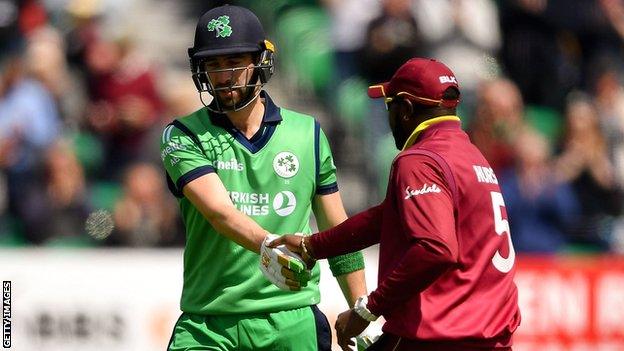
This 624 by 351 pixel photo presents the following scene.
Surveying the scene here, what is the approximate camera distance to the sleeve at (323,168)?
5.46m

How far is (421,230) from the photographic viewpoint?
4.33 meters

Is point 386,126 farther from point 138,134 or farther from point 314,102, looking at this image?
point 138,134

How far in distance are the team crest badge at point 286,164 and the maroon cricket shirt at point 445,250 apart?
0.80 m

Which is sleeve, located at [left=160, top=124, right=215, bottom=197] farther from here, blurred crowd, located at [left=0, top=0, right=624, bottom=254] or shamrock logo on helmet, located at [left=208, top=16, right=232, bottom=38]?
blurred crowd, located at [left=0, top=0, right=624, bottom=254]

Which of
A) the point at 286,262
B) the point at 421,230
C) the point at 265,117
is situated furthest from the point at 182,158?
the point at 421,230

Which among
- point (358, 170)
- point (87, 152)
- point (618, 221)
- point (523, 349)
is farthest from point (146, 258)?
point (618, 221)

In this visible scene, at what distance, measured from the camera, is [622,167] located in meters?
10.3

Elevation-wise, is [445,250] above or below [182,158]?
below

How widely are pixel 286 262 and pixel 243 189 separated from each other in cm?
47

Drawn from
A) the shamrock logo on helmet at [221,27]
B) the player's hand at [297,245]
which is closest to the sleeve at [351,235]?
the player's hand at [297,245]

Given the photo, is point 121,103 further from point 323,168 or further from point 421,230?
point 421,230

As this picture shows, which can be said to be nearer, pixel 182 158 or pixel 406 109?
pixel 406 109

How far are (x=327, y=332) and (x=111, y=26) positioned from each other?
16.7 feet

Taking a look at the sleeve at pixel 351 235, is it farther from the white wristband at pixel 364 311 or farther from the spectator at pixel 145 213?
the spectator at pixel 145 213
